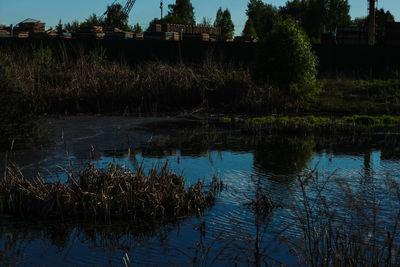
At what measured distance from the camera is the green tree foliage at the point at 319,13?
280ft

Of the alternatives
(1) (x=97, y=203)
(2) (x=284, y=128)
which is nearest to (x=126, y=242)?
(1) (x=97, y=203)

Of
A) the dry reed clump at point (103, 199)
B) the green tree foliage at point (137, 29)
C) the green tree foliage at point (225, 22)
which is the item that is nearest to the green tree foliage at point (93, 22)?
the green tree foliage at point (137, 29)

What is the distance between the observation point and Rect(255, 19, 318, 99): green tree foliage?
21.4 meters

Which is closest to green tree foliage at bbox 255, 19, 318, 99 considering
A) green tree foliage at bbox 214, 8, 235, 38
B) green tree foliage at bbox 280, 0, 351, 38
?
green tree foliage at bbox 214, 8, 235, 38

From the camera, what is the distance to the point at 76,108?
21.5 meters

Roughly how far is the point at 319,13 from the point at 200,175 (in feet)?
258

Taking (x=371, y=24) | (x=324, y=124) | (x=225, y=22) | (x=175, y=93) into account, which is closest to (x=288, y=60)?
(x=175, y=93)

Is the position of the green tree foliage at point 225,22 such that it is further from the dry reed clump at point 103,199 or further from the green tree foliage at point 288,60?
the dry reed clump at point 103,199

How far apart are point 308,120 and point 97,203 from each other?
36.6ft

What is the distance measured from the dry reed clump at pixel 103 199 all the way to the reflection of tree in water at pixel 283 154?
10.3ft

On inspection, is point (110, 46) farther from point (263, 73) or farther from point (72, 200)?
point (72, 200)

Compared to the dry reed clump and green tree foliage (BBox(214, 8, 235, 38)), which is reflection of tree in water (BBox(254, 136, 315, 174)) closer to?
the dry reed clump

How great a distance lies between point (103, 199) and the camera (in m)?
8.13

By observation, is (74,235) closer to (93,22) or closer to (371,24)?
(371,24)
